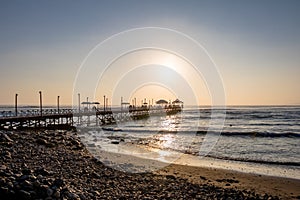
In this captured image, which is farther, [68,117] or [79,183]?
[68,117]

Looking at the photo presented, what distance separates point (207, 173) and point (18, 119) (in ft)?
79.1

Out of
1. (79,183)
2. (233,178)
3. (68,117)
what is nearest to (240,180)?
(233,178)

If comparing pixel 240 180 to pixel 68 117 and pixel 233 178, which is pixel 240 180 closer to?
pixel 233 178


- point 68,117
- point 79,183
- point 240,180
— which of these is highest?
point 68,117

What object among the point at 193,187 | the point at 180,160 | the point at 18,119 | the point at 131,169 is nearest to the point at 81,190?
the point at 193,187

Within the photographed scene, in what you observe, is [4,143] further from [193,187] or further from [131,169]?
[193,187]

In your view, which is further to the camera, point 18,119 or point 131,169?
point 18,119

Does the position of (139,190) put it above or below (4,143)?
below

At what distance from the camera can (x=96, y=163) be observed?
1402 centimetres

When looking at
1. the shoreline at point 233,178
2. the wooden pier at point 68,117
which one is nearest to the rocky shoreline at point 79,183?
the shoreline at point 233,178

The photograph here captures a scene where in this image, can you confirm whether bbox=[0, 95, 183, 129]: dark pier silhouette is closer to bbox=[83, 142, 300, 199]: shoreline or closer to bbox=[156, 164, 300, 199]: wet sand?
bbox=[83, 142, 300, 199]: shoreline

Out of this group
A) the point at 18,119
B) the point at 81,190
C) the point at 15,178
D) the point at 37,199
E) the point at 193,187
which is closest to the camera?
the point at 37,199

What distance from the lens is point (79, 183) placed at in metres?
9.77

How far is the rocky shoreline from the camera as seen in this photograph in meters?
7.95
